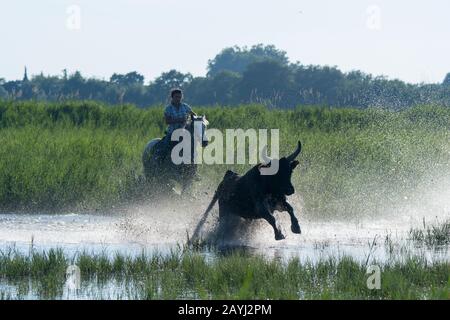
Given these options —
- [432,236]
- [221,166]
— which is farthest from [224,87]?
[432,236]

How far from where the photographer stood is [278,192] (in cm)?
1423

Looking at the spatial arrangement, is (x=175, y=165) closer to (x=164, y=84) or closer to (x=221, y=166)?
(x=221, y=166)

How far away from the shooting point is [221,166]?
68.3 feet

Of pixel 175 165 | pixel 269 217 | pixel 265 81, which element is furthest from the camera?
pixel 265 81

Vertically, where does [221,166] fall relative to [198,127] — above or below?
below

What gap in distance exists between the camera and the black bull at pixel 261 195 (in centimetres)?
1409

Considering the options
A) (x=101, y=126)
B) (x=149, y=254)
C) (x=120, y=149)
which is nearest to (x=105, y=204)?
(x=120, y=149)

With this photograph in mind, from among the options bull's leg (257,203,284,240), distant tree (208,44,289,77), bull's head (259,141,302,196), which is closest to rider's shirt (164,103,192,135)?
bull's head (259,141,302,196)

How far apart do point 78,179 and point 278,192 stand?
5.95m

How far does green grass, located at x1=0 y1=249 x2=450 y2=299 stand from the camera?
32.5 ft

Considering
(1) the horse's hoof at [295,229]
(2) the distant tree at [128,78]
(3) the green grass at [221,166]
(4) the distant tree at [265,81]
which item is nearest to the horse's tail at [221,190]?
(1) the horse's hoof at [295,229]

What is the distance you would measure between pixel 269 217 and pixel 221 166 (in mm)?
6875

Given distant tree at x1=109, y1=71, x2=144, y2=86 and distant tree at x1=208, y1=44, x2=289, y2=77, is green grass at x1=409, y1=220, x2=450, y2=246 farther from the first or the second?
distant tree at x1=208, y1=44, x2=289, y2=77

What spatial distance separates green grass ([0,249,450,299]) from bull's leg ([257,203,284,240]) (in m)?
1.76
